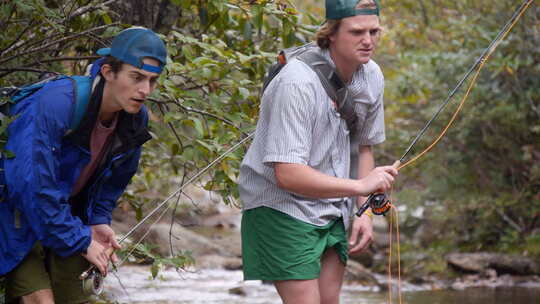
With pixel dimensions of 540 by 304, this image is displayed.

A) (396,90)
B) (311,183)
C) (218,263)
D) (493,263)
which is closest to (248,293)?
(218,263)

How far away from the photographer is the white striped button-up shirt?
321 cm

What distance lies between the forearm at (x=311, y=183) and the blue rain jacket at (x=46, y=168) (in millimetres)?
691

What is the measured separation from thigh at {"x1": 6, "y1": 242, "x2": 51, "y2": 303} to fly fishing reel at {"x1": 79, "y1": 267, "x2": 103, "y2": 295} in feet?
0.46

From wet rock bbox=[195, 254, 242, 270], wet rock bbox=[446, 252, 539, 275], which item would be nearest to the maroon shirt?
wet rock bbox=[446, 252, 539, 275]

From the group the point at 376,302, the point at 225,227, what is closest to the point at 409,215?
the point at 376,302

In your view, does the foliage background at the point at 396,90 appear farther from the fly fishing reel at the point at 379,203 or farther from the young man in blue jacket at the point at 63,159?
the fly fishing reel at the point at 379,203

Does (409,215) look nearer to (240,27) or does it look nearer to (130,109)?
(240,27)

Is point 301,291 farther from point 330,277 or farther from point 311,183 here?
point 311,183

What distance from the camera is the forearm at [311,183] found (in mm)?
3195

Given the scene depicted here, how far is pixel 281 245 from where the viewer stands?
3.35m

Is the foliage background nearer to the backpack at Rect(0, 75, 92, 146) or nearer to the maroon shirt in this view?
the backpack at Rect(0, 75, 92, 146)

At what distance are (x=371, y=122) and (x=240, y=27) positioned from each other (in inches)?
90.9

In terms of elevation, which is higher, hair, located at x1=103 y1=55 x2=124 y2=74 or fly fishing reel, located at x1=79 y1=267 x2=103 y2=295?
hair, located at x1=103 y1=55 x2=124 y2=74

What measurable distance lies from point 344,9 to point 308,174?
2.16ft
